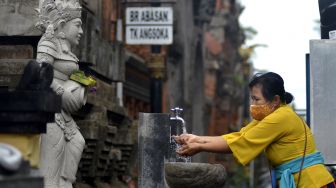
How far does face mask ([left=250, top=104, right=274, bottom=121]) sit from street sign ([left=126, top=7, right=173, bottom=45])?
1150 centimetres

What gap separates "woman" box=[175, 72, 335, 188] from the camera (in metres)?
8.41

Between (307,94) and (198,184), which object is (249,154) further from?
(307,94)

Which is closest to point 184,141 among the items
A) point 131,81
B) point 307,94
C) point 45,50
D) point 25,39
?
point 45,50

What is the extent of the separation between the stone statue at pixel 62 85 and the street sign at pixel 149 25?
9041 mm

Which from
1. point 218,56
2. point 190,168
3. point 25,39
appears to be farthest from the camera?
point 218,56

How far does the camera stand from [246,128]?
28.1ft

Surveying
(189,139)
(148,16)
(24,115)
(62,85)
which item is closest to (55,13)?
(62,85)

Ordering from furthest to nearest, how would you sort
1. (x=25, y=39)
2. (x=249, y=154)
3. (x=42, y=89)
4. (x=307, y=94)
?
(x=307, y=94) < (x=25, y=39) < (x=249, y=154) < (x=42, y=89)

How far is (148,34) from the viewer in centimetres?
2025

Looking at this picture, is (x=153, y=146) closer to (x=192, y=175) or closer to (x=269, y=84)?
(x=192, y=175)

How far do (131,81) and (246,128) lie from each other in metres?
19.4

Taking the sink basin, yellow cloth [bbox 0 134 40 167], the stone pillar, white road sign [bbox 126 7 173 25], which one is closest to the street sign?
white road sign [bbox 126 7 173 25]

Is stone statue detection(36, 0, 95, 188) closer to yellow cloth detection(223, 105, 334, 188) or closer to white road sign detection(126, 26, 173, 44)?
yellow cloth detection(223, 105, 334, 188)

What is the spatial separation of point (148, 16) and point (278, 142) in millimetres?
12120
